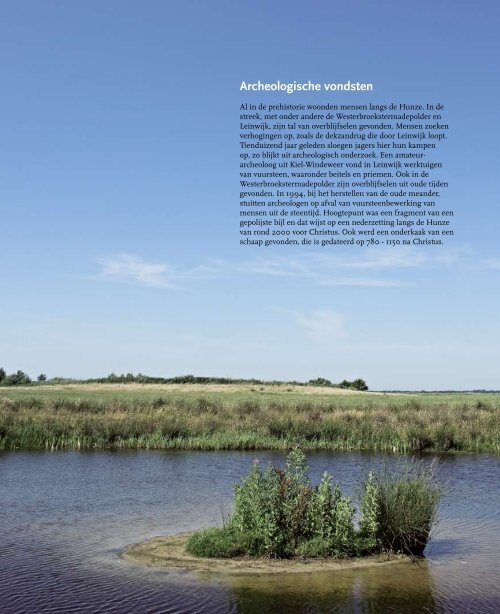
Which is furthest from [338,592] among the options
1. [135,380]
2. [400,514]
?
[135,380]

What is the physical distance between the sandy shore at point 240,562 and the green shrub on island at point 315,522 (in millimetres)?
225

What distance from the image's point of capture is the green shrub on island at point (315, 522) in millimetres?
13547

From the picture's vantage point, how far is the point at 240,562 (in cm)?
1322

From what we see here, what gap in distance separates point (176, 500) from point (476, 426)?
2329cm

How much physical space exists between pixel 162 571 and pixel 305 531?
3.08 metres

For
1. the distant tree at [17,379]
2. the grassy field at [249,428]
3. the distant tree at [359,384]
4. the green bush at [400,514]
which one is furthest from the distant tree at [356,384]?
the green bush at [400,514]

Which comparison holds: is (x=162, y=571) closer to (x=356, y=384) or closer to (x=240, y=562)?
(x=240, y=562)

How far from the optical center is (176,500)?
2034 cm

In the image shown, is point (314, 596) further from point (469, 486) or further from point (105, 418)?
point (105, 418)

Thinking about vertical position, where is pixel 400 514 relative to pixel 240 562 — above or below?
above

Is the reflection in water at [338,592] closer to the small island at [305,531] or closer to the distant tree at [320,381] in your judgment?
the small island at [305,531]

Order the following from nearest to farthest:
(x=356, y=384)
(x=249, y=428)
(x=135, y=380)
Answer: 1. (x=249, y=428)
2. (x=135, y=380)
3. (x=356, y=384)

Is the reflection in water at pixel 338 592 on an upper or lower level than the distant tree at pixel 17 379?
lower

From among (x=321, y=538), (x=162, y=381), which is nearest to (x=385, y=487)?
(x=321, y=538)
